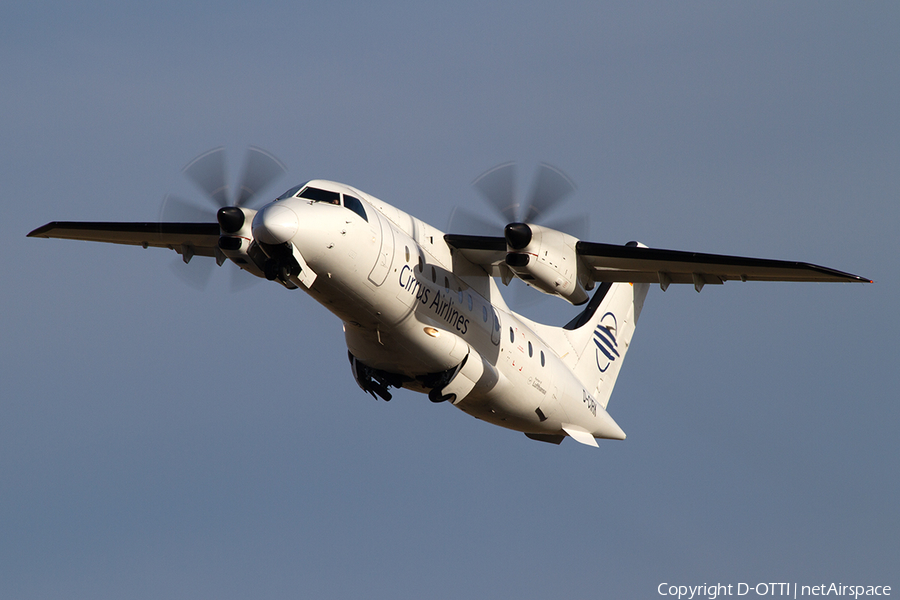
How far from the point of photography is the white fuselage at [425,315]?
50.9ft

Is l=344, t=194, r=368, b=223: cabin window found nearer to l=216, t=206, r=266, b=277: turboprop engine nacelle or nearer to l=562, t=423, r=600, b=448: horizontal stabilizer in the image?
l=216, t=206, r=266, b=277: turboprop engine nacelle

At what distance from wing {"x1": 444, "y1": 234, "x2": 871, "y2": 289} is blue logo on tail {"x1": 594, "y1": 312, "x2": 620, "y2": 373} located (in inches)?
199

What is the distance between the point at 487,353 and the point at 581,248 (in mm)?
2401

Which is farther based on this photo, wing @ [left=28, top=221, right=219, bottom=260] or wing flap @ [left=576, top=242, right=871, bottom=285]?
wing @ [left=28, top=221, right=219, bottom=260]

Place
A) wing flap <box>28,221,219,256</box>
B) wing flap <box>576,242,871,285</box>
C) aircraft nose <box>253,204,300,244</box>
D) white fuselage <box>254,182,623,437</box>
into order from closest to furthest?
aircraft nose <box>253,204,300,244</box> < white fuselage <box>254,182,623,437</box> < wing flap <box>576,242,871,285</box> < wing flap <box>28,221,219,256</box>

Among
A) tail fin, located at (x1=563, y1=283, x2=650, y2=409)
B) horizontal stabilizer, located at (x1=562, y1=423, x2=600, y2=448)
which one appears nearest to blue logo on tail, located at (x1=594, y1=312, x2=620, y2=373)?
tail fin, located at (x1=563, y1=283, x2=650, y2=409)

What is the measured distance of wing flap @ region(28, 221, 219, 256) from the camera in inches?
734

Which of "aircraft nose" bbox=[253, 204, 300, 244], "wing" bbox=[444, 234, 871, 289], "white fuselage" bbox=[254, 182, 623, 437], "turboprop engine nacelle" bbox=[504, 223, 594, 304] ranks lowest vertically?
"aircraft nose" bbox=[253, 204, 300, 244]

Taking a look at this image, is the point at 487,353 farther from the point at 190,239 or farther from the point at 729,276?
the point at 190,239

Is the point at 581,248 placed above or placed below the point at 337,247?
above

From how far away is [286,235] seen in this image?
14727 mm

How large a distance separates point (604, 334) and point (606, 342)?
184 millimetres

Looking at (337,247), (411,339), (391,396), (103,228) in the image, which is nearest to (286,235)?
(337,247)

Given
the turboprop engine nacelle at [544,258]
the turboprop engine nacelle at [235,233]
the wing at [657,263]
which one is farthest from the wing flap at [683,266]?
the turboprop engine nacelle at [235,233]
